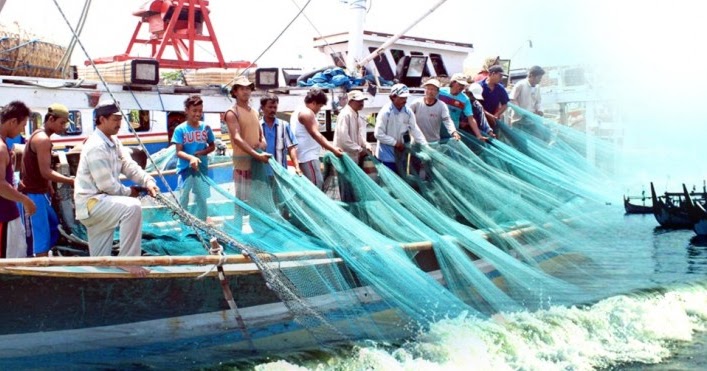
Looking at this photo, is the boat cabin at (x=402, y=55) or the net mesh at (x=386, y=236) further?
the boat cabin at (x=402, y=55)

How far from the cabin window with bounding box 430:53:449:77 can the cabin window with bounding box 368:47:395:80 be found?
6.33 ft

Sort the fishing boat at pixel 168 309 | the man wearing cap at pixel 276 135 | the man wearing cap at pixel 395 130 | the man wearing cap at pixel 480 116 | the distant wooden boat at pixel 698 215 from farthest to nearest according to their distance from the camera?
the distant wooden boat at pixel 698 215, the man wearing cap at pixel 480 116, the man wearing cap at pixel 395 130, the man wearing cap at pixel 276 135, the fishing boat at pixel 168 309

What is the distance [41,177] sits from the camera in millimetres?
6309

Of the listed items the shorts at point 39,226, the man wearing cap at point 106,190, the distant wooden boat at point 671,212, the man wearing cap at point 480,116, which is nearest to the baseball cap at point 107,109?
the man wearing cap at point 106,190

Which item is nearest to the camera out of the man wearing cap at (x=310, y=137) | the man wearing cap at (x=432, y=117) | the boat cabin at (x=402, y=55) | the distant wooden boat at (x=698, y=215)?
the man wearing cap at (x=310, y=137)

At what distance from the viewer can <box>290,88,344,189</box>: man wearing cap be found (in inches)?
320

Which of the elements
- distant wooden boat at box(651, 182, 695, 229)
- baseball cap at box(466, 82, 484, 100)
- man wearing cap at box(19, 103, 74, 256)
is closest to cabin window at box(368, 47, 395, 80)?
baseball cap at box(466, 82, 484, 100)

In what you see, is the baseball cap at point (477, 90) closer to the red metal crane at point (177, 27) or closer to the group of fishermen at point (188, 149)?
the group of fishermen at point (188, 149)

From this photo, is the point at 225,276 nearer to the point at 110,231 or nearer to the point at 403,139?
the point at 110,231

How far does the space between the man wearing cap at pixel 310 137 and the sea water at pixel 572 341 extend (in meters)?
2.11

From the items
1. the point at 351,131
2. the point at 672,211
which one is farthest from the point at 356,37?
the point at 672,211

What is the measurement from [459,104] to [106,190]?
5.37 m

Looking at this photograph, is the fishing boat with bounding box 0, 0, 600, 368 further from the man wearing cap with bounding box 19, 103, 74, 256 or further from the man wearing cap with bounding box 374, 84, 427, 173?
the man wearing cap with bounding box 374, 84, 427, 173

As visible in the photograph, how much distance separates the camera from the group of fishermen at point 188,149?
5.94 m
